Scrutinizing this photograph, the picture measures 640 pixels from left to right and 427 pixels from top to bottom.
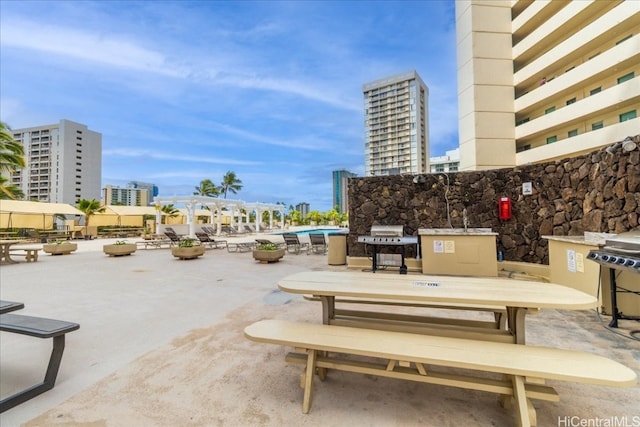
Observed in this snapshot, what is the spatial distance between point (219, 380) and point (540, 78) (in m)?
23.1

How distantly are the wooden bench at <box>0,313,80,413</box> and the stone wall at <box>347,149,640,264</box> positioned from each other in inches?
253

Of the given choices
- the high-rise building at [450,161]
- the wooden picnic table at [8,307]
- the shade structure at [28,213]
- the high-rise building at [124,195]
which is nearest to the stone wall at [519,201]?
the wooden picnic table at [8,307]

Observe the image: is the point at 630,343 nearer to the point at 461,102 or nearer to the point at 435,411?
the point at 435,411

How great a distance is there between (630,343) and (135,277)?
845 centimetres

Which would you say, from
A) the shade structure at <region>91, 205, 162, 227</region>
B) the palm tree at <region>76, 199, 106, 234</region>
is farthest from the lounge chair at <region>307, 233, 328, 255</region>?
the shade structure at <region>91, 205, 162, 227</region>

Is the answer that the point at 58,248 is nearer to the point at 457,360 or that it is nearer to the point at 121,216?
the point at 457,360

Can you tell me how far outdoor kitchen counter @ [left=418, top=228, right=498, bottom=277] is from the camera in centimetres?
604

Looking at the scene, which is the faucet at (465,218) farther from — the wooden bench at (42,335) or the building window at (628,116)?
the building window at (628,116)

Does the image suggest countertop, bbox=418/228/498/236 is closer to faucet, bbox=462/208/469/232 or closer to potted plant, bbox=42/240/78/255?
faucet, bbox=462/208/469/232

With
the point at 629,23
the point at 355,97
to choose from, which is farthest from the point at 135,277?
the point at 355,97

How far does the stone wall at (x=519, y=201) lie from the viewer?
4461 millimetres

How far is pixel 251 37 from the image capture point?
698 inches

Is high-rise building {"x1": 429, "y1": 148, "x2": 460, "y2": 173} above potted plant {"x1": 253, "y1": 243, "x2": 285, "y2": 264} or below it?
above

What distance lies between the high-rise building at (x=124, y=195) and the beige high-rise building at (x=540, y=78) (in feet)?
340
